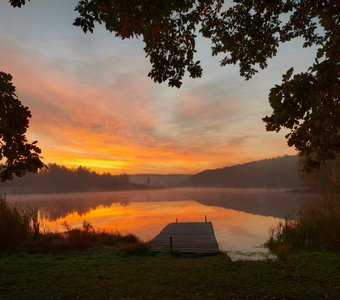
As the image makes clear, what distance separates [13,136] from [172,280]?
5.48m

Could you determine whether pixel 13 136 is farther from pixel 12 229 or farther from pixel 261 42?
pixel 12 229

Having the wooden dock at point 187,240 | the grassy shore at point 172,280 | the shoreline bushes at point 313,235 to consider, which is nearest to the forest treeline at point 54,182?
the wooden dock at point 187,240

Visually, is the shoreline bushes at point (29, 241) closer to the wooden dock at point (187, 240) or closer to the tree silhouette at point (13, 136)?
the wooden dock at point (187, 240)

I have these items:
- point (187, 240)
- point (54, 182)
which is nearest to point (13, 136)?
point (187, 240)

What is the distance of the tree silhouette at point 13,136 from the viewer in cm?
625

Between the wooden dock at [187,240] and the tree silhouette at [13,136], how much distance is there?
1047cm

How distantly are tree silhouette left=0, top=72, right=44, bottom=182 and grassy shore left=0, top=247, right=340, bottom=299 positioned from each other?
10.4 feet

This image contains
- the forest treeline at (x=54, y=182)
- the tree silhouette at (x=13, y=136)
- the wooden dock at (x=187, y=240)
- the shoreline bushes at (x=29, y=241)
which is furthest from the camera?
the forest treeline at (x=54, y=182)

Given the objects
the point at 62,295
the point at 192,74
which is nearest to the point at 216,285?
the point at 62,295

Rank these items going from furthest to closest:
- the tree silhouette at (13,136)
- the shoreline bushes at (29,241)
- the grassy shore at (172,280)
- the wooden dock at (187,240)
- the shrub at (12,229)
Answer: the wooden dock at (187,240)
the shrub at (12,229)
the shoreline bushes at (29,241)
the grassy shore at (172,280)
the tree silhouette at (13,136)

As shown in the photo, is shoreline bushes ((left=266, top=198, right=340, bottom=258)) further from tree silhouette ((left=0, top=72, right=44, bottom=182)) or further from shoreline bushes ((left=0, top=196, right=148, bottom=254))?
tree silhouette ((left=0, top=72, right=44, bottom=182))

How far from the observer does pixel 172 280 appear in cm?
929

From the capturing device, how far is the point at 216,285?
8547 millimetres

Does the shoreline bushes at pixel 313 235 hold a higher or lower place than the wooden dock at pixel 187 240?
higher
